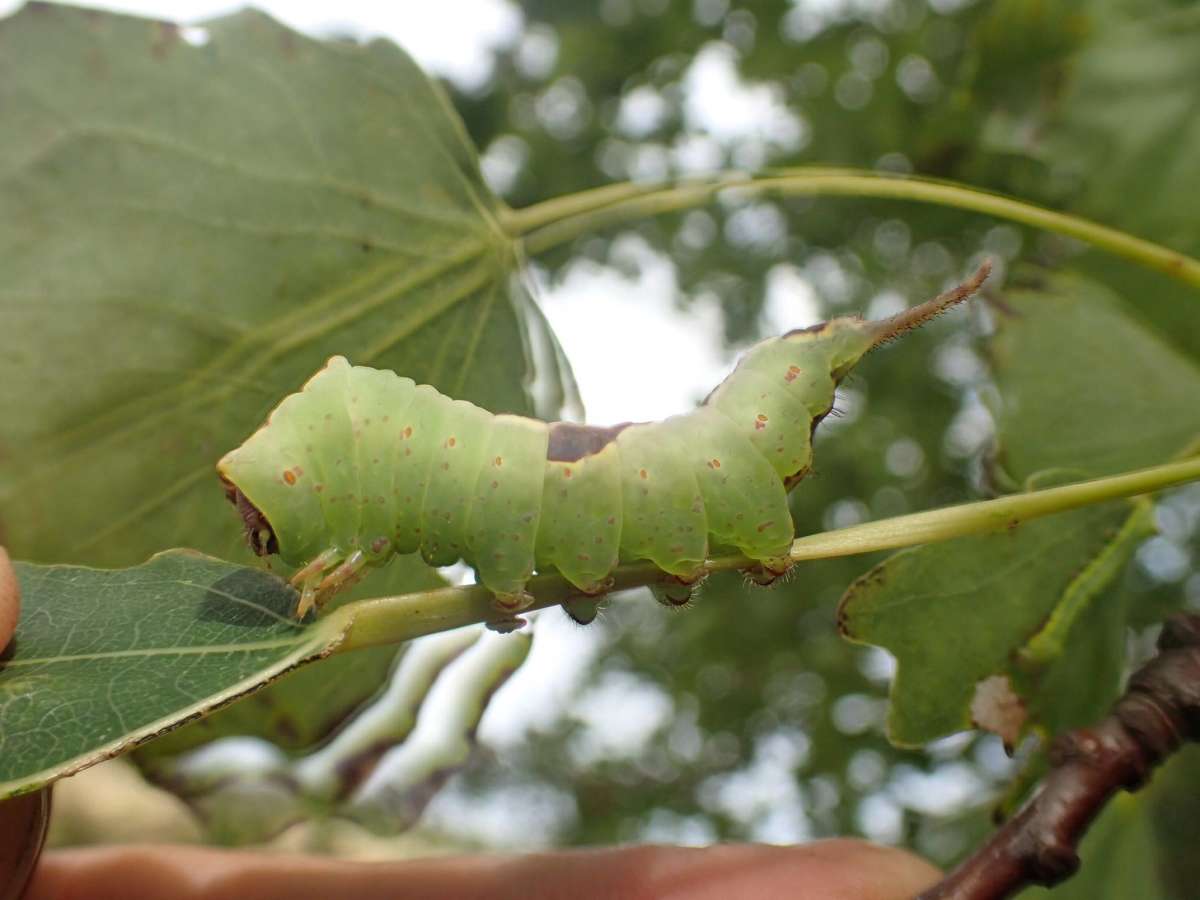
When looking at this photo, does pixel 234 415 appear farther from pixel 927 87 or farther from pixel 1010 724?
pixel 927 87

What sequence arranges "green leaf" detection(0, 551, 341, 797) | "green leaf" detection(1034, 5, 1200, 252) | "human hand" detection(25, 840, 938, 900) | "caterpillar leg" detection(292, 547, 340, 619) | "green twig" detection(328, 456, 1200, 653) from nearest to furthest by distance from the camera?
"green leaf" detection(0, 551, 341, 797) < "green twig" detection(328, 456, 1200, 653) < "caterpillar leg" detection(292, 547, 340, 619) < "human hand" detection(25, 840, 938, 900) < "green leaf" detection(1034, 5, 1200, 252)

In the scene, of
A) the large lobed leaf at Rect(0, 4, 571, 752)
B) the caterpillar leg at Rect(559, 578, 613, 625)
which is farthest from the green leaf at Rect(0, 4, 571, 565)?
the caterpillar leg at Rect(559, 578, 613, 625)

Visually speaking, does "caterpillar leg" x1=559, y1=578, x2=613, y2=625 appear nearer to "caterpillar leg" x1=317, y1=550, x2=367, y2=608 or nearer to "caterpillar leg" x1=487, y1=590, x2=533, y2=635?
"caterpillar leg" x1=487, y1=590, x2=533, y2=635

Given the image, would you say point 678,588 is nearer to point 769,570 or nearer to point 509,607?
point 769,570

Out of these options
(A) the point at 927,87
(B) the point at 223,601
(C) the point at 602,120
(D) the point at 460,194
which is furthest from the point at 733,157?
(B) the point at 223,601

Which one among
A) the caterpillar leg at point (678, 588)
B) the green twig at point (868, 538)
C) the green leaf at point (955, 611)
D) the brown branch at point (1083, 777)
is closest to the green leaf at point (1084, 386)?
the green leaf at point (955, 611)

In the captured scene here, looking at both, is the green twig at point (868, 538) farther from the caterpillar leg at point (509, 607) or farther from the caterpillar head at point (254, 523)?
the caterpillar head at point (254, 523)
